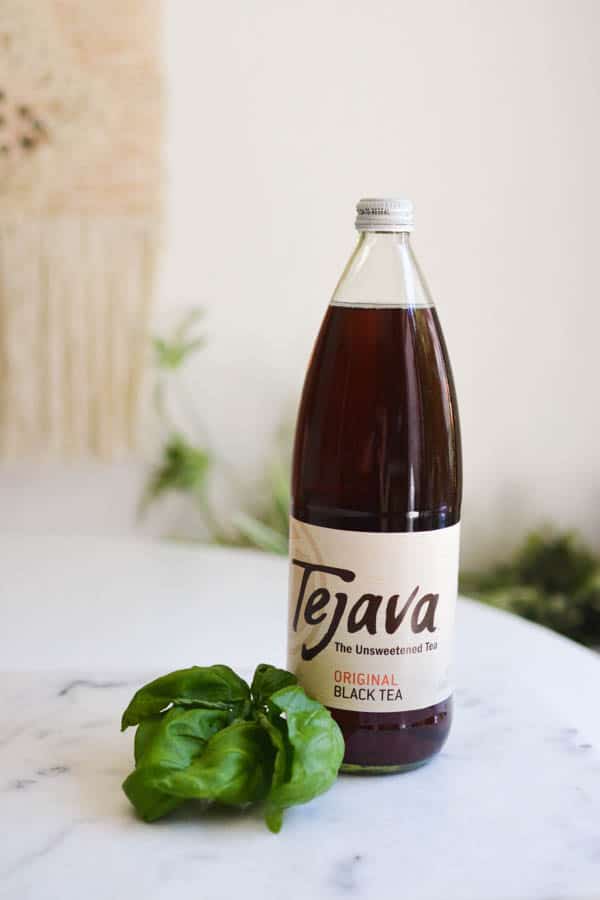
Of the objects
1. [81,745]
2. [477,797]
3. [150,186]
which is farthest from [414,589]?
[150,186]

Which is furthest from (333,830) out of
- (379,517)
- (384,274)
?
(384,274)

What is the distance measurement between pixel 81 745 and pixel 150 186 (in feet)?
5.19

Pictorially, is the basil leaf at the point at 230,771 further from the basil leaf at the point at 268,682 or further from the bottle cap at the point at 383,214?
the bottle cap at the point at 383,214

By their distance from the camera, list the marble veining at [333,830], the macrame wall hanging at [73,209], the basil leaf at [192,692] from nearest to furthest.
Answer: the marble veining at [333,830] < the basil leaf at [192,692] < the macrame wall hanging at [73,209]

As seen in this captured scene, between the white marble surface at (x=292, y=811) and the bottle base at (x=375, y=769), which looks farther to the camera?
the bottle base at (x=375, y=769)

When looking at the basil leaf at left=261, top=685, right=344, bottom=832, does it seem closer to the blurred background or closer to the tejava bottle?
the tejava bottle

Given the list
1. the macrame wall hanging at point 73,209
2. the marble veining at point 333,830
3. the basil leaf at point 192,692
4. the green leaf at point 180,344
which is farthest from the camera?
the green leaf at point 180,344

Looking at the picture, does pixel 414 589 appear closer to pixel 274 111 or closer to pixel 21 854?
pixel 21 854

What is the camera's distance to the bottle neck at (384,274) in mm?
705

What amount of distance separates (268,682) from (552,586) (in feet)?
5.51

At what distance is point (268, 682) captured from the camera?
0.68 meters

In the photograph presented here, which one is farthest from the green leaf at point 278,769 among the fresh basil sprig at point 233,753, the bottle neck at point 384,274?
the bottle neck at point 384,274

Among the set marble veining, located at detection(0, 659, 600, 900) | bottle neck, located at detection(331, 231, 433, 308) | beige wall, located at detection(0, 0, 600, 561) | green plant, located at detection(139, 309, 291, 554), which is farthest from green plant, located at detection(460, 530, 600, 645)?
bottle neck, located at detection(331, 231, 433, 308)

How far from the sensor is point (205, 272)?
2.26m
